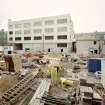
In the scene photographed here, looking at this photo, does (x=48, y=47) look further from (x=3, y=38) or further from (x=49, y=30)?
(x=3, y=38)

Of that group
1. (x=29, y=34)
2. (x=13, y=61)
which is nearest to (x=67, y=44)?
(x=29, y=34)

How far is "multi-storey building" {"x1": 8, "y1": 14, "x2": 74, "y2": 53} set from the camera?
178 ft

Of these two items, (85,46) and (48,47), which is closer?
(85,46)

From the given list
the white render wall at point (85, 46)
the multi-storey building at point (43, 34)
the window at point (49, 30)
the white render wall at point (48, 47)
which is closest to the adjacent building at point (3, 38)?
the multi-storey building at point (43, 34)

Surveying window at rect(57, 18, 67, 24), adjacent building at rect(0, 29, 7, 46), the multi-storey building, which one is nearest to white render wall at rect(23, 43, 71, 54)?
the multi-storey building

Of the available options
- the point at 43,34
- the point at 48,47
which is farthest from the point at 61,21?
the point at 48,47

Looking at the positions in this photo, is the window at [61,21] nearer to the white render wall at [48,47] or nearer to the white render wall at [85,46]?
the white render wall at [48,47]

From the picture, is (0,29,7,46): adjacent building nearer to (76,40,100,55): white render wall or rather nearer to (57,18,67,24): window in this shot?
(57,18,67,24): window

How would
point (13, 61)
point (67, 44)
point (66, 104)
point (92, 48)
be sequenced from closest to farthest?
point (66, 104), point (13, 61), point (92, 48), point (67, 44)

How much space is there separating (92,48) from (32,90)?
1491 inches

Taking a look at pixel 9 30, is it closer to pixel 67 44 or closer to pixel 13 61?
pixel 67 44

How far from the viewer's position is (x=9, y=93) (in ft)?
27.3

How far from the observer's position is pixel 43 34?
5931 cm

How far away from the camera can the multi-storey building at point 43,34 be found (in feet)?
178
